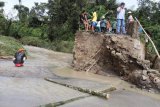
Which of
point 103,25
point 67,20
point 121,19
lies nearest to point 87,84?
point 121,19

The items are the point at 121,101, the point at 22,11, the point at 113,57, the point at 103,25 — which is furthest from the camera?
the point at 22,11

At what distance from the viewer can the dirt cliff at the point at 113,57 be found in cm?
1778

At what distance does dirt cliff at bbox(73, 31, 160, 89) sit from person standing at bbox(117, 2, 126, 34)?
79 cm

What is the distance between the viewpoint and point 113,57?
19922mm

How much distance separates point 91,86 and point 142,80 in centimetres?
285

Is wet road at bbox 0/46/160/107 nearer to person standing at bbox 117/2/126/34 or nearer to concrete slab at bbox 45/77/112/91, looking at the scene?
concrete slab at bbox 45/77/112/91

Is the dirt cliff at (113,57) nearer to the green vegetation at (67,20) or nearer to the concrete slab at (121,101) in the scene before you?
the concrete slab at (121,101)

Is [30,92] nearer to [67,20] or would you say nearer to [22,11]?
[67,20]

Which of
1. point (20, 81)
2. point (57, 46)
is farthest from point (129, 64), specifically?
point (57, 46)

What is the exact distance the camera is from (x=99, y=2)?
47375 millimetres

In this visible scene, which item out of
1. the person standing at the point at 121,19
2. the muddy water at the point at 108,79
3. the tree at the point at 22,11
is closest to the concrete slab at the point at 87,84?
the muddy water at the point at 108,79

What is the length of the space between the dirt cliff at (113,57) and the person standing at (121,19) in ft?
2.59

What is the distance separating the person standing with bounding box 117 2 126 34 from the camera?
790 inches

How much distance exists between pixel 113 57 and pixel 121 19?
2.13 m
